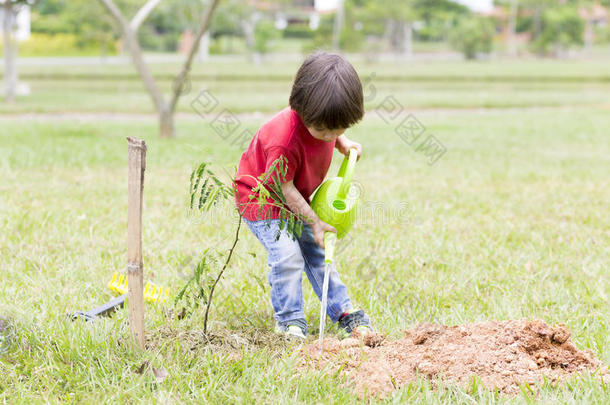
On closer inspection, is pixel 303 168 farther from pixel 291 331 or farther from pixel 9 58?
pixel 9 58

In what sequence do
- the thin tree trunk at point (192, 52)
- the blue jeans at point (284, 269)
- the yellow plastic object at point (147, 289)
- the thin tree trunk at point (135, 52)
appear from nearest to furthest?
the blue jeans at point (284, 269) → the yellow plastic object at point (147, 289) → the thin tree trunk at point (192, 52) → the thin tree trunk at point (135, 52)

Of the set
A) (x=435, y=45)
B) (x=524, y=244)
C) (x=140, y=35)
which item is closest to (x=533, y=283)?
(x=524, y=244)

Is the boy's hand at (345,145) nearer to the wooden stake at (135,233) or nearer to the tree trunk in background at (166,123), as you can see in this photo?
the wooden stake at (135,233)

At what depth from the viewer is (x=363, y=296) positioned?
8.67 ft

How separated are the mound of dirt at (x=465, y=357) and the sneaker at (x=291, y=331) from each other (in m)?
0.09

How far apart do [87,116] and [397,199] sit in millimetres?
7787

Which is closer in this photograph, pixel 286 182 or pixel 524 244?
pixel 286 182

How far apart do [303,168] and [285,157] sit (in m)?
0.15

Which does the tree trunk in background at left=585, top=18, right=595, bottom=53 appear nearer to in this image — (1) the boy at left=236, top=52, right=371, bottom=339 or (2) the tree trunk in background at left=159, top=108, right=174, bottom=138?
(2) the tree trunk in background at left=159, top=108, right=174, bottom=138

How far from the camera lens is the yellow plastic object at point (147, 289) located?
2523 millimetres

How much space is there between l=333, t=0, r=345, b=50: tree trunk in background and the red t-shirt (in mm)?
31072

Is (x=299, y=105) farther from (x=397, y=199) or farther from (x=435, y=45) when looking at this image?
(x=435, y=45)

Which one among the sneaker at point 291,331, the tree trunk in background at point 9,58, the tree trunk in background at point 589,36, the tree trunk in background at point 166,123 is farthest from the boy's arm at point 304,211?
the tree trunk in background at point 589,36

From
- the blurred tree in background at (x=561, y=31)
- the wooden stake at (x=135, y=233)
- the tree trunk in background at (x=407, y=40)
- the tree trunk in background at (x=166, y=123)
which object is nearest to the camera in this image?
the wooden stake at (x=135, y=233)
